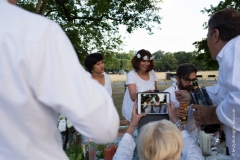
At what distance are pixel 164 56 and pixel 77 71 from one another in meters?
47.5

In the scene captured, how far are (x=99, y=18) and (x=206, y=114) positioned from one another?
11831 millimetres

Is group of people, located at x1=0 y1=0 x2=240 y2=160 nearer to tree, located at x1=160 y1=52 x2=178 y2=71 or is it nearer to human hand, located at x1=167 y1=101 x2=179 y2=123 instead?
A: human hand, located at x1=167 y1=101 x2=179 y2=123

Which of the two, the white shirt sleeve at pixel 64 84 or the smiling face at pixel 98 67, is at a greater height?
the white shirt sleeve at pixel 64 84

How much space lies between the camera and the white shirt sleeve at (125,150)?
1818 mm

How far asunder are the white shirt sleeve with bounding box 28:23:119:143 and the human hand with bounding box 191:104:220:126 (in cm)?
123

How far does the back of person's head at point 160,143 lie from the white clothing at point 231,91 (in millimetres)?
419

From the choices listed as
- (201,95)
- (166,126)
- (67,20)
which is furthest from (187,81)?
(67,20)

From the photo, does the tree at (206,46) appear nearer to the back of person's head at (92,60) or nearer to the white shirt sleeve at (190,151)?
→ the back of person's head at (92,60)

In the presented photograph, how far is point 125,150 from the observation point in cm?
187

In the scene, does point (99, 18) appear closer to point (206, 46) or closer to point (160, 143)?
point (206, 46)

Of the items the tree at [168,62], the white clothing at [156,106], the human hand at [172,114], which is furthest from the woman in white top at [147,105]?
the tree at [168,62]

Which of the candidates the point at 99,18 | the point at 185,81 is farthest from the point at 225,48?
the point at 99,18

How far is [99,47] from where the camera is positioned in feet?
44.1

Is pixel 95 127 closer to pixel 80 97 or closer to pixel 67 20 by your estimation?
pixel 80 97
